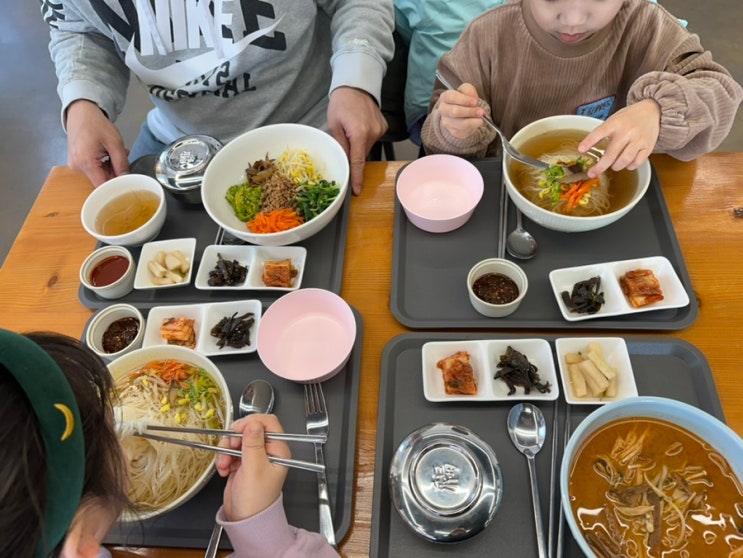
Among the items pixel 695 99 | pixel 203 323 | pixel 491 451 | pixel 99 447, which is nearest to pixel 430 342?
pixel 491 451

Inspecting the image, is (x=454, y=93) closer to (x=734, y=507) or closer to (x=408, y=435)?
(x=408, y=435)

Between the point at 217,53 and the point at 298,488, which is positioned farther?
the point at 217,53

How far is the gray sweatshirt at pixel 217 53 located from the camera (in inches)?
59.6

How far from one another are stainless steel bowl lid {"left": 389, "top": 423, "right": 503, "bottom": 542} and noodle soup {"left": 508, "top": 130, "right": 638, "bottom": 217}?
2.12 ft

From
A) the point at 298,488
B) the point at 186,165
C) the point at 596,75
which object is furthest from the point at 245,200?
the point at 596,75

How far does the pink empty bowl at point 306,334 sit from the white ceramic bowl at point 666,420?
511 mm

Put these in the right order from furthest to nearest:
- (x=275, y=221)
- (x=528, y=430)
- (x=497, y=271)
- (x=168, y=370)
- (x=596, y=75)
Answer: (x=596, y=75) < (x=275, y=221) < (x=497, y=271) < (x=168, y=370) < (x=528, y=430)

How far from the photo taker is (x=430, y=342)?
1.13 meters

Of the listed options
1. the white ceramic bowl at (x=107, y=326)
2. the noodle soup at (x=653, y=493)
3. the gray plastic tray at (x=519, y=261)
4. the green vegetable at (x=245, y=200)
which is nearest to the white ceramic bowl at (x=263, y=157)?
the green vegetable at (x=245, y=200)

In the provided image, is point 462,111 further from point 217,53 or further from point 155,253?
point 155,253

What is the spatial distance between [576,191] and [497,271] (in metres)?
0.30

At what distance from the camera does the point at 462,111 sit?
1301 mm

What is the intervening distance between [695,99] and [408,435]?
1103mm

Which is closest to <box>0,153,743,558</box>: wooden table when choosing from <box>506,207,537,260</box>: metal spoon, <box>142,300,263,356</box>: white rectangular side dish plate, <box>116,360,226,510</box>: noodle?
<box>116,360,226,510</box>: noodle
